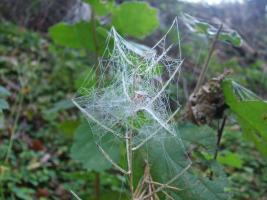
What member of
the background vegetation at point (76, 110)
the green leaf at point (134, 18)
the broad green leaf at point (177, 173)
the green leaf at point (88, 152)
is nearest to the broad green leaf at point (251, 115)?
the background vegetation at point (76, 110)

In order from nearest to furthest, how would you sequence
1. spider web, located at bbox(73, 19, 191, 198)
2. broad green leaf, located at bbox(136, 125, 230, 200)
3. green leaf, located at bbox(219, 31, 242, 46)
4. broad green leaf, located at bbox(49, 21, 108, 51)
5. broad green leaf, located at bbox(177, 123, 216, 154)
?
spider web, located at bbox(73, 19, 191, 198) < broad green leaf, located at bbox(136, 125, 230, 200) < broad green leaf, located at bbox(177, 123, 216, 154) < green leaf, located at bbox(219, 31, 242, 46) < broad green leaf, located at bbox(49, 21, 108, 51)

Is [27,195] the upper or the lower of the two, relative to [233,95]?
lower

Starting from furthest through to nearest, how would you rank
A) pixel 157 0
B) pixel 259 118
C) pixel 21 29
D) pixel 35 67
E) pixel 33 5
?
pixel 157 0 → pixel 33 5 → pixel 21 29 → pixel 35 67 → pixel 259 118

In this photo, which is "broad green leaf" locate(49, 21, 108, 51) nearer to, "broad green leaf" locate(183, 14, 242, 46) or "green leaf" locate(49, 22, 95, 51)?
"green leaf" locate(49, 22, 95, 51)

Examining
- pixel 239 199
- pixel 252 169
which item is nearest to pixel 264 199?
pixel 239 199

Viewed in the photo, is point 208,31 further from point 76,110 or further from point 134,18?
point 76,110

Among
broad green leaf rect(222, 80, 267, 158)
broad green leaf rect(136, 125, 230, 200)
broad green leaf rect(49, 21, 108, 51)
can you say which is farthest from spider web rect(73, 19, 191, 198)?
broad green leaf rect(49, 21, 108, 51)

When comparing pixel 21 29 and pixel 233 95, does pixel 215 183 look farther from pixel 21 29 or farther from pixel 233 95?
pixel 21 29

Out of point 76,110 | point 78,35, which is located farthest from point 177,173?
point 76,110
